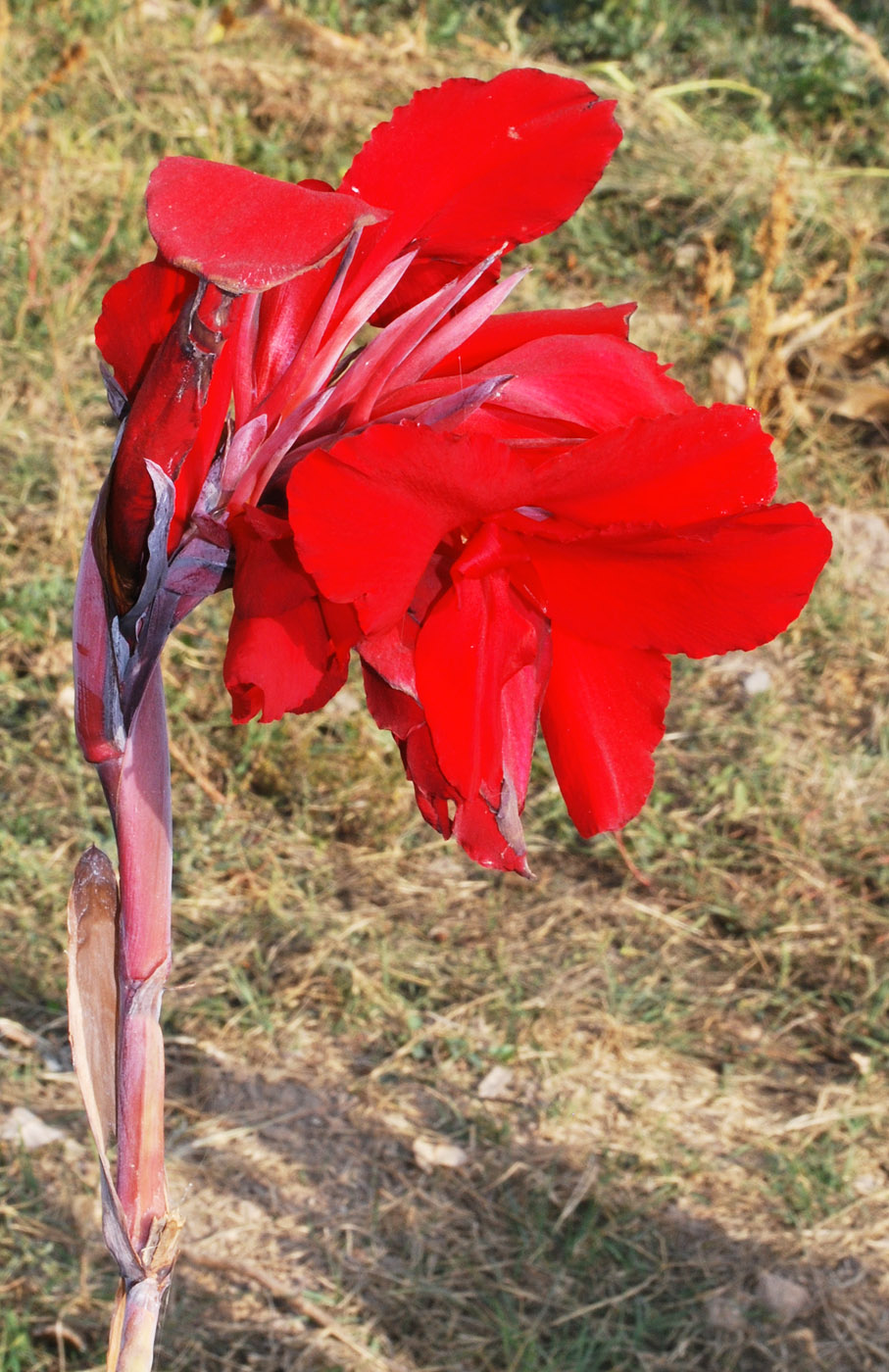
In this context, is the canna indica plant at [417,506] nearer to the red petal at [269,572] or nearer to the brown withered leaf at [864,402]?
the red petal at [269,572]

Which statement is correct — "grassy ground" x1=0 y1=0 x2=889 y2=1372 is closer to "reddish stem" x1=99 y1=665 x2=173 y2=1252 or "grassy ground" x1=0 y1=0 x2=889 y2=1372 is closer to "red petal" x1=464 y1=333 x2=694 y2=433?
"reddish stem" x1=99 y1=665 x2=173 y2=1252

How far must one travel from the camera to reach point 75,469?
9.72ft

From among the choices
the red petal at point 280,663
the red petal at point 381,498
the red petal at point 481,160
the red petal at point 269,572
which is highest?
the red petal at point 481,160

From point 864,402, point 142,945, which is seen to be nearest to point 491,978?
point 142,945

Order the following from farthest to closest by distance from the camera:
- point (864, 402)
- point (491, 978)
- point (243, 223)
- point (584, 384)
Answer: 1. point (864, 402)
2. point (491, 978)
3. point (584, 384)
4. point (243, 223)

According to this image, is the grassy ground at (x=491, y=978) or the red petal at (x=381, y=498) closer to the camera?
the red petal at (x=381, y=498)

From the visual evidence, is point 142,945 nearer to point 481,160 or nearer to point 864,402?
point 481,160

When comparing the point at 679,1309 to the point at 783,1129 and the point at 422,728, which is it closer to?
the point at 783,1129

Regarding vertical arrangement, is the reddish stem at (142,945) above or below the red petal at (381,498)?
below

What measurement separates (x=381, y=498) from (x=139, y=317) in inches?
7.7

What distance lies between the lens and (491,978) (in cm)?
234

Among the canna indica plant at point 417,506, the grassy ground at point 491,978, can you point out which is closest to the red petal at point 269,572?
the canna indica plant at point 417,506

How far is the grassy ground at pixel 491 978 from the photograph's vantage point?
6.16ft

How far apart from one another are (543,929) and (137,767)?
1707mm
